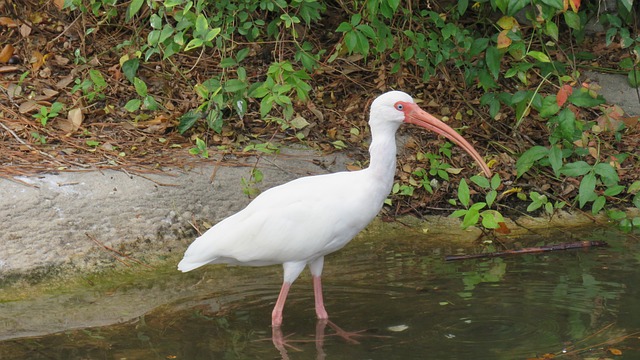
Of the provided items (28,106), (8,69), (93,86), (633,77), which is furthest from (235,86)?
(633,77)

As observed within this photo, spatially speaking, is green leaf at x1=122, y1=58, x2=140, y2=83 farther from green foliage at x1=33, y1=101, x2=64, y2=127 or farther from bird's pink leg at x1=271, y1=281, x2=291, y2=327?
bird's pink leg at x1=271, y1=281, x2=291, y2=327

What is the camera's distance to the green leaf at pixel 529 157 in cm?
661

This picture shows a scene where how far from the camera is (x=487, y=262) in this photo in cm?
594

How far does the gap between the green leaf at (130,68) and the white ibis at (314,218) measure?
2495mm

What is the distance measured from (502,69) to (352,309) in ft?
10.9

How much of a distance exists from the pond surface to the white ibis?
11.0 inches

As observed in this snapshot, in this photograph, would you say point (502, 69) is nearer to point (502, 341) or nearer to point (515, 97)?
point (515, 97)

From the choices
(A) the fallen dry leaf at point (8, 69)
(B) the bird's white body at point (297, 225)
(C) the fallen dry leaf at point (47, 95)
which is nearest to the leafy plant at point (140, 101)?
(C) the fallen dry leaf at point (47, 95)

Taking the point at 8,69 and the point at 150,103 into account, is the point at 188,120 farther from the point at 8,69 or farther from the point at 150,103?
the point at 8,69

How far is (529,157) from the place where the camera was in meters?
6.65

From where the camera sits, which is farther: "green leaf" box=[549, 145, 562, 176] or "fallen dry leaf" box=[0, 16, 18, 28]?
"fallen dry leaf" box=[0, 16, 18, 28]

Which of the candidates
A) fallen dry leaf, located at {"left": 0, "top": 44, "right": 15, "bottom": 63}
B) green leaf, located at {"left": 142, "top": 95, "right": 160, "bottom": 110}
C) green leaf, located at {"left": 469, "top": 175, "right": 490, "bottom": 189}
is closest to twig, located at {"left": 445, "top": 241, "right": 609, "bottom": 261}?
green leaf, located at {"left": 469, "top": 175, "right": 490, "bottom": 189}

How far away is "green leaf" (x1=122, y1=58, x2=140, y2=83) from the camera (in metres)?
7.38

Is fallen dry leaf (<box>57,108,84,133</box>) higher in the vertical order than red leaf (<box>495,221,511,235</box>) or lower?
higher
